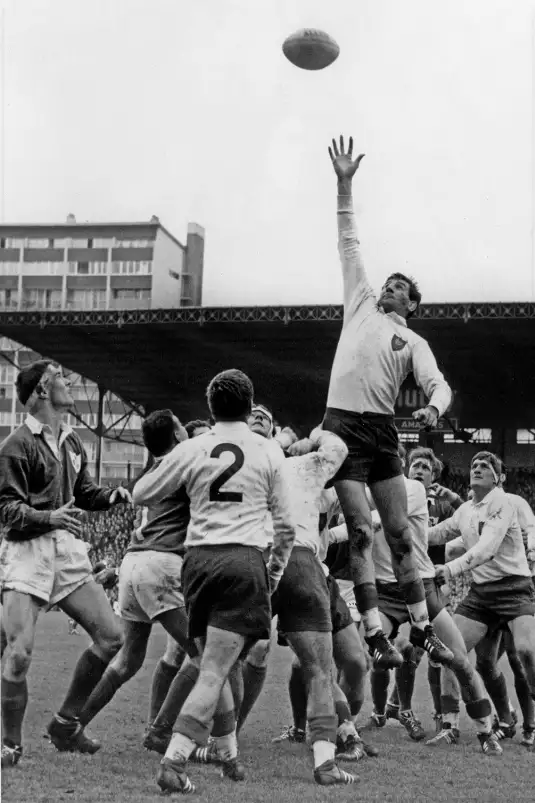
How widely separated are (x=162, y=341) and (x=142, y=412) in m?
11.2

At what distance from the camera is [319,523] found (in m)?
7.29

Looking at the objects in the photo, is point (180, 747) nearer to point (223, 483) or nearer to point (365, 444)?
point (223, 483)

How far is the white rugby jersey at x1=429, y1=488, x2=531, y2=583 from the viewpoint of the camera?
8.12 metres

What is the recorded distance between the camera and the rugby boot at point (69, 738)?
22.4ft

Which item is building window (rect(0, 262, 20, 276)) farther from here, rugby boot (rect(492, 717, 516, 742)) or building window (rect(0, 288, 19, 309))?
rugby boot (rect(492, 717, 516, 742))

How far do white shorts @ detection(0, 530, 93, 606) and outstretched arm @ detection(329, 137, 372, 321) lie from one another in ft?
7.31

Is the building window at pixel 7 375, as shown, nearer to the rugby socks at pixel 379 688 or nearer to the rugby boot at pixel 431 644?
the rugby socks at pixel 379 688

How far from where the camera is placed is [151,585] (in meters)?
6.96

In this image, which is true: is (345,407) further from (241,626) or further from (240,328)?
(240,328)

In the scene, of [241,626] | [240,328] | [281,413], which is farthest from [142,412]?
[241,626]

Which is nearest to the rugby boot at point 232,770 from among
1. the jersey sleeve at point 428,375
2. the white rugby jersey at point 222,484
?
the white rugby jersey at point 222,484

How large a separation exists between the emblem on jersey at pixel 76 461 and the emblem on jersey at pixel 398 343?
217cm

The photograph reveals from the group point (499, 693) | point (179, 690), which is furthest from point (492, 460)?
point (179, 690)

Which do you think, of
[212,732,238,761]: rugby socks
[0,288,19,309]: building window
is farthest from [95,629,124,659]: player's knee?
[0,288,19,309]: building window
